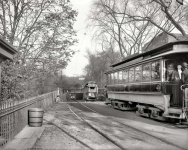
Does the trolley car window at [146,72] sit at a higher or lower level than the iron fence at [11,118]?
higher

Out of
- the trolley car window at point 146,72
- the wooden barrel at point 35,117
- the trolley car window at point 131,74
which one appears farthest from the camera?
the trolley car window at point 131,74

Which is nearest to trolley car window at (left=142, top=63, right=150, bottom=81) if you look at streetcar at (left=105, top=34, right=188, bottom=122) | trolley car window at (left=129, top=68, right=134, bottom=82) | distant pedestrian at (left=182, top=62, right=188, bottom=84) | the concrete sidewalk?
streetcar at (left=105, top=34, right=188, bottom=122)

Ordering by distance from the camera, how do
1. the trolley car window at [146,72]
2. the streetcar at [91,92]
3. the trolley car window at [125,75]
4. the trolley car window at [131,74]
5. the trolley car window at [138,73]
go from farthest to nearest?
the streetcar at [91,92]
the trolley car window at [125,75]
the trolley car window at [131,74]
the trolley car window at [138,73]
the trolley car window at [146,72]

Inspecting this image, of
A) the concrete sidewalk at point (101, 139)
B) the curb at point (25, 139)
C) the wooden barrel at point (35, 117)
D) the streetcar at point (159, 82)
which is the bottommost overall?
the concrete sidewalk at point (101, 139)

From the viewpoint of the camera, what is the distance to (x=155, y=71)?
1373cm

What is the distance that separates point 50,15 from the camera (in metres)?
17.2

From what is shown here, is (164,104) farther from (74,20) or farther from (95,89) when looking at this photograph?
(95,89)

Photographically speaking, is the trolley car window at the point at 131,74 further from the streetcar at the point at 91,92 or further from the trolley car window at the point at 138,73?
the streetcar at the point at 91,92

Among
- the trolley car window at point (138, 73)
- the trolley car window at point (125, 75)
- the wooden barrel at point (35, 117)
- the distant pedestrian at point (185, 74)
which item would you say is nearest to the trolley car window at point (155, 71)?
the distant pedestrian at point (185, 74)

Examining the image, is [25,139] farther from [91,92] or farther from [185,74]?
[91,92]

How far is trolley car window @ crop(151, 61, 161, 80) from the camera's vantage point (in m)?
13.4

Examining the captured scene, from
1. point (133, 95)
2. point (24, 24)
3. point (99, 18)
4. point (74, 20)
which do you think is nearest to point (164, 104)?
point (133, 95)

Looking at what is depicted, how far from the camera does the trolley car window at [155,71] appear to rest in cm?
1338

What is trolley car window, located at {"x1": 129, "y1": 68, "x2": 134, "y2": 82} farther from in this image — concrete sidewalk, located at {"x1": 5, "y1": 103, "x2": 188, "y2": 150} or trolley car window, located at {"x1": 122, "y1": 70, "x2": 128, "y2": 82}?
concrete sidewalk, located at {"x1": 5, "y1": 103, "x2": 188, "y2": 150}
